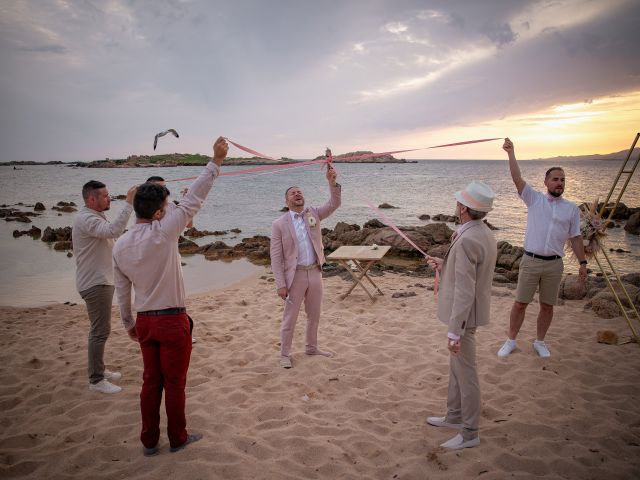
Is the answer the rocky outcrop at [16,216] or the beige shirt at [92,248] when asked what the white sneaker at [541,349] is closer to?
the beige shirt at [92,248]

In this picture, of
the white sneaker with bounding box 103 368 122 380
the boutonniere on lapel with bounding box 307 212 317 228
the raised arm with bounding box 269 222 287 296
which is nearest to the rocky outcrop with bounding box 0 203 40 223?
the white sneaker with bounding box 103 368 122 380

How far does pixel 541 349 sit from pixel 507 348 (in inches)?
17.1

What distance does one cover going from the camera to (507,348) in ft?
17.6

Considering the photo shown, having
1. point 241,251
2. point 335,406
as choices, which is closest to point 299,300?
point 335,406

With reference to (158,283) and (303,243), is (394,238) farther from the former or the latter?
(158,283)

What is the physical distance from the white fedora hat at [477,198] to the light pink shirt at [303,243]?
2318mm

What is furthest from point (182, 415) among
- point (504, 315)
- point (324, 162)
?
point (504, 315)

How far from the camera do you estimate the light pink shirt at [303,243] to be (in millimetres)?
5125

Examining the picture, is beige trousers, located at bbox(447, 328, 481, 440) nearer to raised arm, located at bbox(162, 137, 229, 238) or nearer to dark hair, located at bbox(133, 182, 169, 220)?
raised arm, located at bbox(162, 137, 229, 238)

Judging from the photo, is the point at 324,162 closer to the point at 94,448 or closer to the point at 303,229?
the point at 303,229

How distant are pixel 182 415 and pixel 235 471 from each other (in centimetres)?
66

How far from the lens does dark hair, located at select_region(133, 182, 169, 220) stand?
2975 millimetres

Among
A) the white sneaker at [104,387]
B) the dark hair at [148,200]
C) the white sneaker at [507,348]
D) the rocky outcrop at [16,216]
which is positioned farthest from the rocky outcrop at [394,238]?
the rocky outcrop at [16,216]

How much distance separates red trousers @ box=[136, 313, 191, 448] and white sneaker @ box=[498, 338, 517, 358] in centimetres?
415
